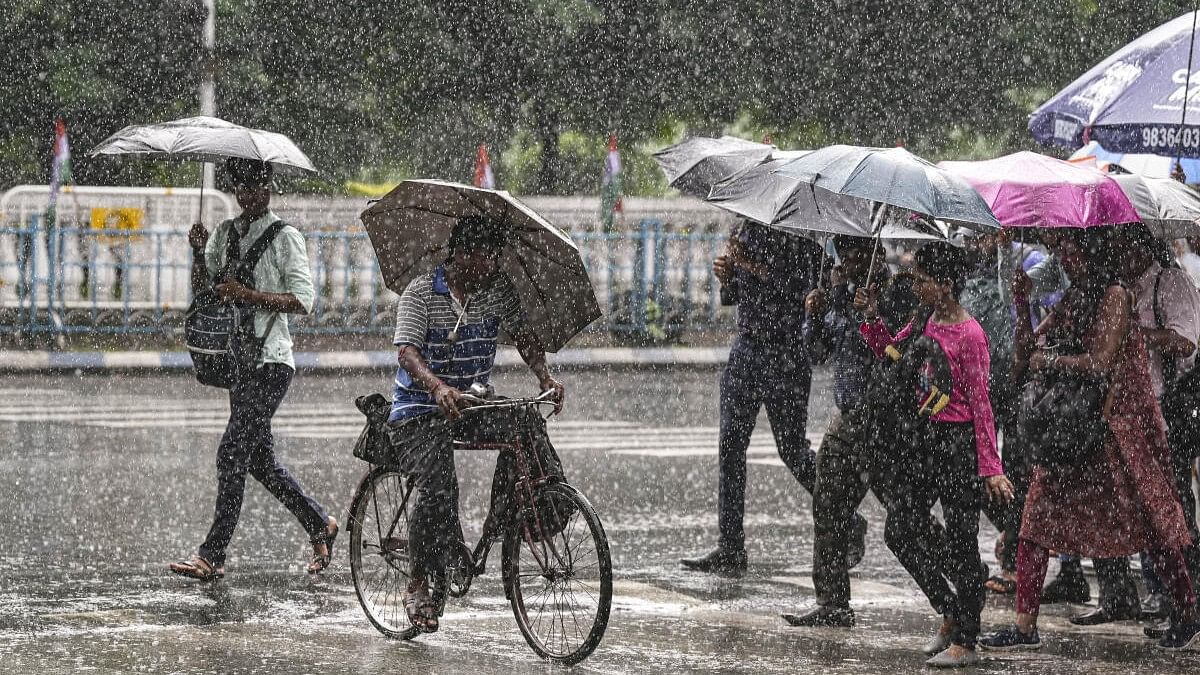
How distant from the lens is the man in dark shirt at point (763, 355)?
346 inches

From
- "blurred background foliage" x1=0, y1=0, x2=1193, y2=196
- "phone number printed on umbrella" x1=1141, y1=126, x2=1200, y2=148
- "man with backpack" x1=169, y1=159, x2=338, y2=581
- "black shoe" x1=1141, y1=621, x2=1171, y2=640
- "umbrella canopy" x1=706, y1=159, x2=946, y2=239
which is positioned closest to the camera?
"umbrella canopy" x1=706, y1=159, x2=946, y2=239

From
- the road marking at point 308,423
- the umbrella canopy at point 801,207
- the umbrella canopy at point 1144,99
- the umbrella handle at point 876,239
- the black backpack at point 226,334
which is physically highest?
the umbrella canopy at point 1144,99

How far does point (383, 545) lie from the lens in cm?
736

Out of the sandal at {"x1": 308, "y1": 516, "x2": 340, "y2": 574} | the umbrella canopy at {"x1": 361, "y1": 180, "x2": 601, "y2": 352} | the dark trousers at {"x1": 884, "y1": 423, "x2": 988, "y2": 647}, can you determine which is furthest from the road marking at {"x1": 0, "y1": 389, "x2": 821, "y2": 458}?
the umbrella canopy at {"x1": 361, "y1": 180, "x2": 601, "y2": 352}

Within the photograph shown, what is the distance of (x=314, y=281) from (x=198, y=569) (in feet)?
44.4

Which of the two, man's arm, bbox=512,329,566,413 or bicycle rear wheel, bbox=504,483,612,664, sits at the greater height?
man's arm, bbox=512,329,566,413

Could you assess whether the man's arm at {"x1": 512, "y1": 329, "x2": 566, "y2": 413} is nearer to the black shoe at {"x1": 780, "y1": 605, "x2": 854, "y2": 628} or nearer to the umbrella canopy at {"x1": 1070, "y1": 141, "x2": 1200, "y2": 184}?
the black shoe at {"x1": 780, "y1": 605, "x2": 854, "y2": 628}

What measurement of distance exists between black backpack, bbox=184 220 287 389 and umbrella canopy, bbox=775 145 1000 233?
8.31 ft

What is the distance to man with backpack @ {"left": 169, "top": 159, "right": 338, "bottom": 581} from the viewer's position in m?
8.27

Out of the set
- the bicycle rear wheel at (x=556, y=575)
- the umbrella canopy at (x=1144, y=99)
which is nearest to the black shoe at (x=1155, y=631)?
the umbrella canopy at (x=1144, y=99)

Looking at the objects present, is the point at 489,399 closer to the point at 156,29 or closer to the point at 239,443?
the point at 239,443

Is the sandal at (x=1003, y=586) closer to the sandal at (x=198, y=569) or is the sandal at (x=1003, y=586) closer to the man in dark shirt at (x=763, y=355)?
the man in dark shirt at (x=763, y=355)

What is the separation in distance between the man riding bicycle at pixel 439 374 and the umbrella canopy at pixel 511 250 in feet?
0.40

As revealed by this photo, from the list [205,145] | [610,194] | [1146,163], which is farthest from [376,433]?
[610,194]
